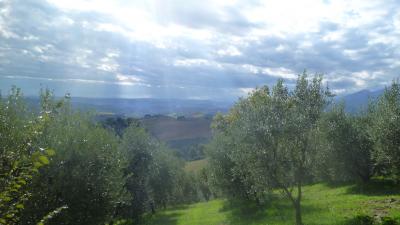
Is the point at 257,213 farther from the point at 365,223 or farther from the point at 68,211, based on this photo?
the point at 68,211

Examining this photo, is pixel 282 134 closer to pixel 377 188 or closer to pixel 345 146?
pixel 377 188

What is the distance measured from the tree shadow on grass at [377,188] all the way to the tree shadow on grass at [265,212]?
7.50m

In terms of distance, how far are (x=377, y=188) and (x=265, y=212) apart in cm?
1279

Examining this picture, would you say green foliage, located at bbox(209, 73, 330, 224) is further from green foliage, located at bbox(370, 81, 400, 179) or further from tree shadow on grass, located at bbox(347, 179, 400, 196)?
tree shadow on grass, located at bbox(347, 179, 400, 196)

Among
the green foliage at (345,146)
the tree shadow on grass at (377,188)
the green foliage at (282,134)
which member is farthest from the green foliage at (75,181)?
the green foliage at (345,146)

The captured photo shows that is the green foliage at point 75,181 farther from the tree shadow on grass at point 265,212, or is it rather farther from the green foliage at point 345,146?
the green foliage at point 345,146

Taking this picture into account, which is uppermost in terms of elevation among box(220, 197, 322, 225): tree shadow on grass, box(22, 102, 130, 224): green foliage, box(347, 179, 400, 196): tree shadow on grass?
box(22, 102, 130, 224): green foliage

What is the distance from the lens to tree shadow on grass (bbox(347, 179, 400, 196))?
36509mm

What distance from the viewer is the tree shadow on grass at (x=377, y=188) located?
3651cm

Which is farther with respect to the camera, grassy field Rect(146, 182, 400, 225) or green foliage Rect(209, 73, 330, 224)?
grassy field Rect(146, 182, 400, 225)

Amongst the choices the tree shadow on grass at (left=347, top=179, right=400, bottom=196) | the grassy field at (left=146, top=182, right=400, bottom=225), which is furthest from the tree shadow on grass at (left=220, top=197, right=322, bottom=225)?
the tree shadow on grass at (left=347, top=179, right=400, bottom=196)

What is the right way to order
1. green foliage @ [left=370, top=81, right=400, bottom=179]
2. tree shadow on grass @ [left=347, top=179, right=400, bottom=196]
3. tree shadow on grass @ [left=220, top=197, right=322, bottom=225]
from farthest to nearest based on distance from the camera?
tree shadow on grass @ [left=347, top=179, right=400, bottom=196]
green foliage @ [left=370, top=81, right=400, bottom=179]
tree shadow on grass @ [left=220, top=197, right=322, bottom=225]

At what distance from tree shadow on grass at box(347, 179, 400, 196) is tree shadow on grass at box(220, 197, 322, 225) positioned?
24.6 ft

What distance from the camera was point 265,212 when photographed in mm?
36094
